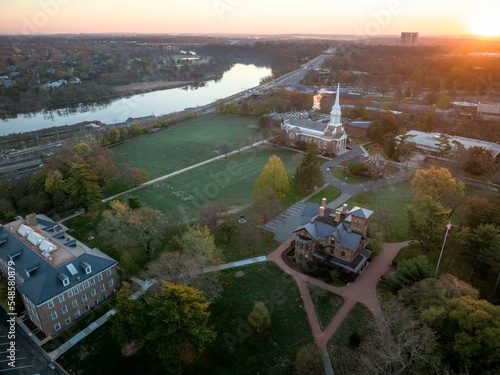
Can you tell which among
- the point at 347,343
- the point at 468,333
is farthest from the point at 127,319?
the point at 468,333

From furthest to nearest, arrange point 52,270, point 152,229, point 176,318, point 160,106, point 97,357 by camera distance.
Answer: point 160,106 < point 152,229 < point 52,270 < point 97,357 < point 176,318

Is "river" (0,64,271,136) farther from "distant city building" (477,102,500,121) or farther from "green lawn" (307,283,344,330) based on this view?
"green lawn" (307,283,344,330)

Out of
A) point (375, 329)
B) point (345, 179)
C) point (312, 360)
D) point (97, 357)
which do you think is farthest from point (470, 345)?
point (345, 179)

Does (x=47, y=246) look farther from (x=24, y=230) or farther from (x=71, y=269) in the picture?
(x=24, y=230)

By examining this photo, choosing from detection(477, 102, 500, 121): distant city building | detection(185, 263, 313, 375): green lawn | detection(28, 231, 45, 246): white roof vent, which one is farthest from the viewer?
detection(477, 102, 500, 121): distant city building

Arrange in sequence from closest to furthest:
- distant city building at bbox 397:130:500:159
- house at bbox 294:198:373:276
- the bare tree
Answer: the bare tree → house at bbox 294:198:373:276 → distant city building at bbox 397:130:500:159

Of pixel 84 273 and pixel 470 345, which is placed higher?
pixel 470 345

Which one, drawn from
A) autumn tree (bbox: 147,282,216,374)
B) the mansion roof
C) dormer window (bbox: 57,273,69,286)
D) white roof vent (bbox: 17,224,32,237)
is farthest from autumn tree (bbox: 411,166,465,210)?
white roof vent (bbox: 17,224,32,237)

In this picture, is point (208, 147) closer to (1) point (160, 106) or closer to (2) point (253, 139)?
(2) point (253, 139)
